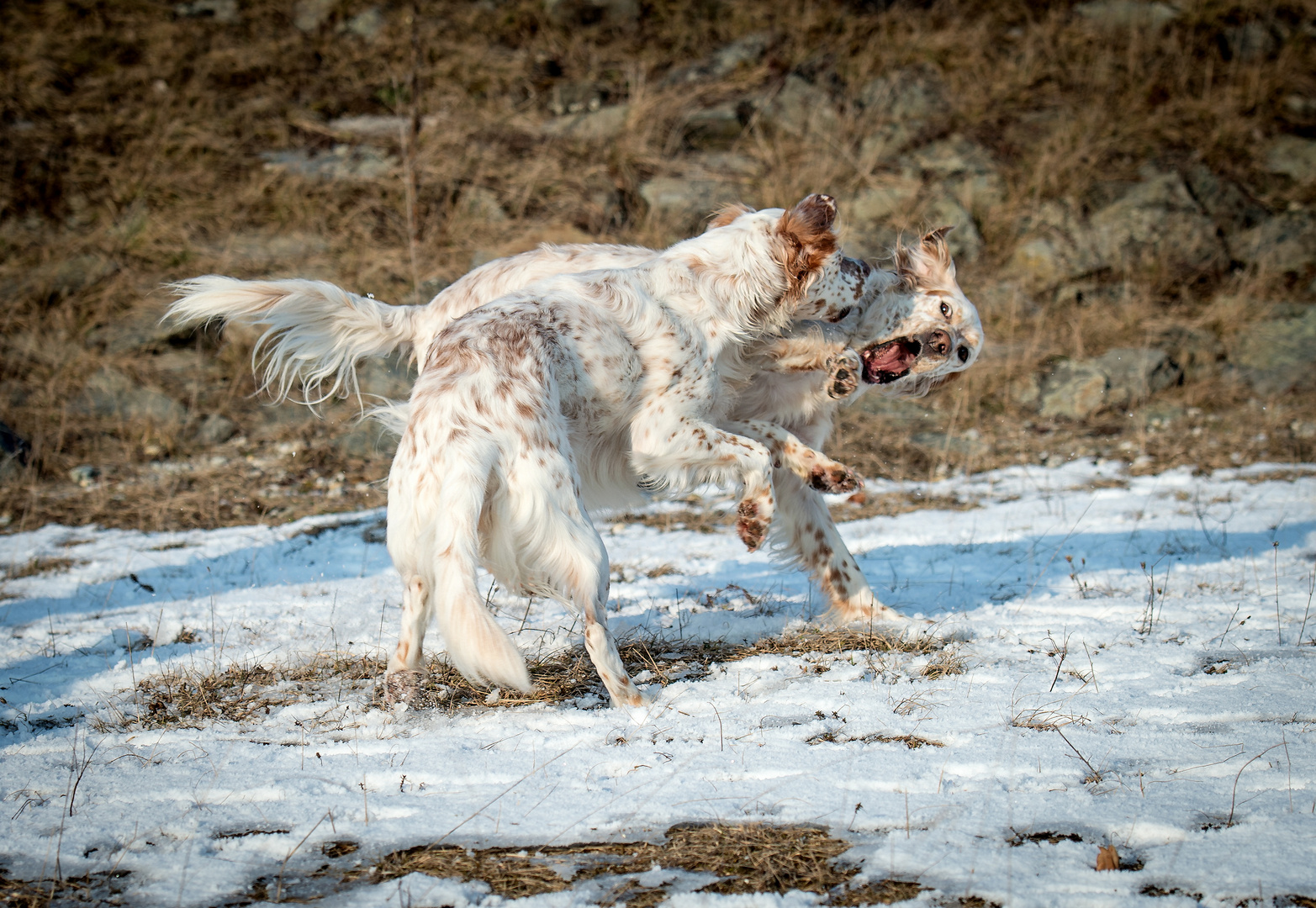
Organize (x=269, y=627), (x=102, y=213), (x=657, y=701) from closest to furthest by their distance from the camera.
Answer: (x=657, y=701) → (x=269, y=627) → (x=102, y=213)

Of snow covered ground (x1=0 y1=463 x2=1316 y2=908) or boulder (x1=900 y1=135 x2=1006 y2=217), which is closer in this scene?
snow covered ground (x1=0 y1=463 x2=1316 y2=908)

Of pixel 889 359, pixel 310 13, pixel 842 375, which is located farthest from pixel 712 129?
pixel 842 375

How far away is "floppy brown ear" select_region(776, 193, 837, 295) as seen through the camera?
3783 mm

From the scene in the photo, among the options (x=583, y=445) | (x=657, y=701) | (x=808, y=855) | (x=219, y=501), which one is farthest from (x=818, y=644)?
(x=219, y=501)

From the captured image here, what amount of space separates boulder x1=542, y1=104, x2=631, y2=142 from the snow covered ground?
21.6 feet

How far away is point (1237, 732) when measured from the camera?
2.56 m

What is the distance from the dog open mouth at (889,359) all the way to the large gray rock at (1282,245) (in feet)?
22.3

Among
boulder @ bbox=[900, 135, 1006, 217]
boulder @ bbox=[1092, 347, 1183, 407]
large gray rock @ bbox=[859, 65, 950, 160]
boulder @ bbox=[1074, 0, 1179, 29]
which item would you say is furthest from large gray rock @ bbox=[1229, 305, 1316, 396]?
boulder @ bbox=[1074, 0, 1179, 29]

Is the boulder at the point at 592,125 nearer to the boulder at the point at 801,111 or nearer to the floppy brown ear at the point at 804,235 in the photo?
the boulder at the point at 801,111

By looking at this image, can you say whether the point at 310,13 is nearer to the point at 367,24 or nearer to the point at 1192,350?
the point at 367,24

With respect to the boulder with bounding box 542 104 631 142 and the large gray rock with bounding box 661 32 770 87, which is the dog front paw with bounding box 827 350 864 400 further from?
the large gray rock with bounding box 661 32 770 87

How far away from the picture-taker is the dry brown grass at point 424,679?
9.71 feet

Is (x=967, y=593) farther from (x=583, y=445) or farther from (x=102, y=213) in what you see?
(x=102, y=213)

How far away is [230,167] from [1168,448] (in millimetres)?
8542
